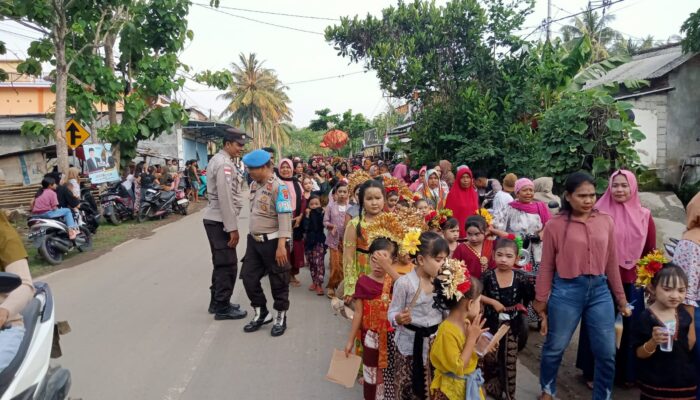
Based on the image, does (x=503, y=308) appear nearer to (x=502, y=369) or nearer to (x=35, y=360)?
(x=502, y=369)

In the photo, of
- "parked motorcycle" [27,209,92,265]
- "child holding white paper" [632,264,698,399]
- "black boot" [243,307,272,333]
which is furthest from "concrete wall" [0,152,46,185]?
"child holding white paper" [632,264,698,399]

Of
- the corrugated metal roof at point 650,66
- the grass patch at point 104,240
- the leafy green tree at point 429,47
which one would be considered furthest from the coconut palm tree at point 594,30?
the grass patch at point 104,240

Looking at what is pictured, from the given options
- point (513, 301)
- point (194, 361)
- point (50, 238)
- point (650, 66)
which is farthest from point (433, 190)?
point (650, 66)

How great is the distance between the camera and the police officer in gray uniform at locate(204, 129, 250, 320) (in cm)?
545

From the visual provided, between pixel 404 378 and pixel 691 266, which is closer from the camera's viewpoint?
pixel 691 266

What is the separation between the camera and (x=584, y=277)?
3463mm

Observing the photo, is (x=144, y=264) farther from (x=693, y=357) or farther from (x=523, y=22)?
(x=523, y=22)

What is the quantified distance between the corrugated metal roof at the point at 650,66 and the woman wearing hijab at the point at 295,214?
849 cm

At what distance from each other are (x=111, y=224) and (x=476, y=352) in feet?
43.8

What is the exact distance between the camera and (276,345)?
16.2ft

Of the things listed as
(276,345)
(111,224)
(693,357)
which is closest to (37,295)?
(276,345)

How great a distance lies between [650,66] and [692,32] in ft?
7.94

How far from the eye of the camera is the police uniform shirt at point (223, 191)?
5.43 m

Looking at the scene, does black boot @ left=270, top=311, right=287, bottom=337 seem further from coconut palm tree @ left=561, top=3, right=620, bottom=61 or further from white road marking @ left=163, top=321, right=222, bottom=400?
coconut palm tree @ left=561, top=3, right=620, bottom=61
